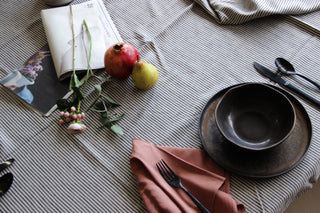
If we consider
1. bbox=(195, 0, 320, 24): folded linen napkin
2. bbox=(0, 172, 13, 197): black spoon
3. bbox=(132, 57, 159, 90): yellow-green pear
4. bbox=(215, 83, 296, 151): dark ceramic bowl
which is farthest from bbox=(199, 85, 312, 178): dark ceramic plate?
bbox=(0, 172, 13, 197): black spoon

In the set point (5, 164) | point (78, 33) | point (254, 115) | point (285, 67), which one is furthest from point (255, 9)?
point (5, 164)

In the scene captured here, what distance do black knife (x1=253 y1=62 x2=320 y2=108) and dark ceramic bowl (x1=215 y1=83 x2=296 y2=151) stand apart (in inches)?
3.6

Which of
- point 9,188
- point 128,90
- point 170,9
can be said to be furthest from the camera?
point 170,9

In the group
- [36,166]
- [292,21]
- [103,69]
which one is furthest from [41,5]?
[292,21]

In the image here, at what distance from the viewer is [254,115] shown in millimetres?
604

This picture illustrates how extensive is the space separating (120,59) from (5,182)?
35 cm

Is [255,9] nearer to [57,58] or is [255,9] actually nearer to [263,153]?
[263,153]

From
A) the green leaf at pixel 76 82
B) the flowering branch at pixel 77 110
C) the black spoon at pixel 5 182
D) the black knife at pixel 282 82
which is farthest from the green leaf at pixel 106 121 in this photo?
the black knife at pixel 282 82

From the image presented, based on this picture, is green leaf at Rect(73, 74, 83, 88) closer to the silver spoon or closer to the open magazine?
the open magazine

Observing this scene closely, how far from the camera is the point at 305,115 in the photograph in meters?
0.58

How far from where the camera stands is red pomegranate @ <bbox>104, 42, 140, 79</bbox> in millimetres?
658

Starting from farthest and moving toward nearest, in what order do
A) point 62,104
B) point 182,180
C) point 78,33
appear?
1. point 78,33
2. point 62,104
3. point 182,180

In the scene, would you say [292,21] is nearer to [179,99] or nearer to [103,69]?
[179,99]

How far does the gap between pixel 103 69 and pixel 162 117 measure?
0.21 metres
